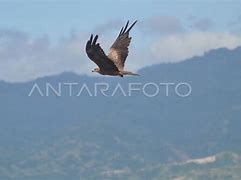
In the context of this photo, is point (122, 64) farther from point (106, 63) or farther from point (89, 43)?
point (89, 43)

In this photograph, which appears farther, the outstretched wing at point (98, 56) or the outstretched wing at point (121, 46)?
the outstretched wing at point (121, 46)

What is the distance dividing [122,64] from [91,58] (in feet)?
8.07

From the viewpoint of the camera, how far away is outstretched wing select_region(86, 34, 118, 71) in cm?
3569

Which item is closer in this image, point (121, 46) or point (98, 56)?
point (98, 56)

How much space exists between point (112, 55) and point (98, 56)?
333cm

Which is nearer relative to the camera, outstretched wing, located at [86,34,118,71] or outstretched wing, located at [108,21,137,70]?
outstretched wing, located at [86,34,118,71]

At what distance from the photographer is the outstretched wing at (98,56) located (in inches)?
1405

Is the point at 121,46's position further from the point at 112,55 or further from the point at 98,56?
the point at 98,56

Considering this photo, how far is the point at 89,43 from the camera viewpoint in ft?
117

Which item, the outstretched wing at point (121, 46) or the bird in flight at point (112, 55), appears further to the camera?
the outstretched wing at point (121, 46)

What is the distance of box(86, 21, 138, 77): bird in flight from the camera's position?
36275 millimetres

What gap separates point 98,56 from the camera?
37375 millimetres

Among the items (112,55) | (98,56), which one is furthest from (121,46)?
(98,56)

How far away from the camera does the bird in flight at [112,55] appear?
36275 millimetres
